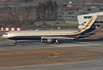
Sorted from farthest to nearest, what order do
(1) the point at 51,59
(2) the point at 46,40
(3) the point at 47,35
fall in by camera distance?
(3) the point at 47,35
(2) the point at 46,40
(1) the point at 51,59

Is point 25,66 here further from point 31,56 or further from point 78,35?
point 78,35

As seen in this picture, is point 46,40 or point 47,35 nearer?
point 46,40

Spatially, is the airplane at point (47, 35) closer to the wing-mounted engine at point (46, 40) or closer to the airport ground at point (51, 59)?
the wing-mounted engine at point (46, 40)

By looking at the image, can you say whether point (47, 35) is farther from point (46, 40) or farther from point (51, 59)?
point (51, 59)

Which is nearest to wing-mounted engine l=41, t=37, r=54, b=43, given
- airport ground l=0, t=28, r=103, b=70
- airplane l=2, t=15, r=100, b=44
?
airplane l=2, t=15, r=100, b=44

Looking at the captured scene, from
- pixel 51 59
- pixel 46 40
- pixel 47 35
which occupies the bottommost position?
pixel 51 59

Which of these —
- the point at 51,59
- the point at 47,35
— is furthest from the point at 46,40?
the point at 51,59

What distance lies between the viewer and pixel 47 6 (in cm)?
18450

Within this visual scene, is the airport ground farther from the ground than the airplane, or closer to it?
closer to it

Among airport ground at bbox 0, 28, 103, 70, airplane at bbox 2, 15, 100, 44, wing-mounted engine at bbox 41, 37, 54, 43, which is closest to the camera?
airport ground at bbox 0, 28, 103, 70

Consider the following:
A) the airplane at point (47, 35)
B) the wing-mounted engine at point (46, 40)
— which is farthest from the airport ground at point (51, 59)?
the airplane at point (47, 35)

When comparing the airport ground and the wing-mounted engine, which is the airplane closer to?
the wing-mounted engine

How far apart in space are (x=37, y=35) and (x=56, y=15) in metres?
113

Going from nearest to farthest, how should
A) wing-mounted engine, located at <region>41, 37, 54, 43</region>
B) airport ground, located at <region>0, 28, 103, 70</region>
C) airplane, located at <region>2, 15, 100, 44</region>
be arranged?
airport ground, located at <region>0, 28, 103, 70</region> → wing-mounted engine, located at <region>41, 37, 54, 43</region> → airplane, located at <region>2, 15, 100, 44</region>
